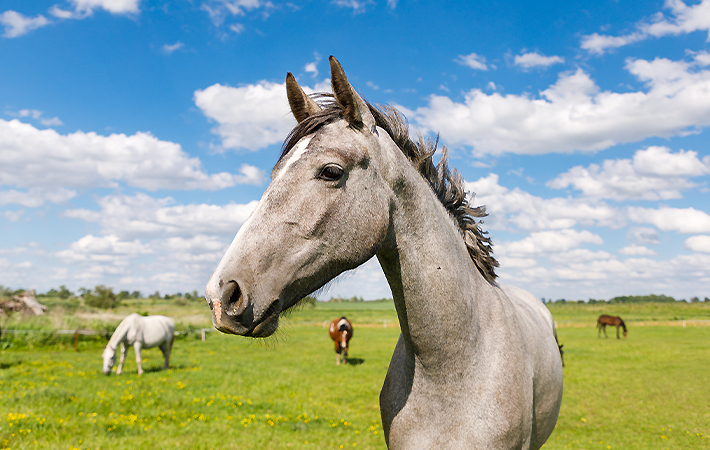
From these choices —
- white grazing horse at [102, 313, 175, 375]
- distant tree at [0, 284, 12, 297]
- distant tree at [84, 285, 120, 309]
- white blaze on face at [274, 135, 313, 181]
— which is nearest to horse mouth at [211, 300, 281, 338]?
white blaze on face at [274, 135, 313, 181]

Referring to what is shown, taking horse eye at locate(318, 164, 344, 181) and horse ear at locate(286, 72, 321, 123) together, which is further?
horse ear at locate(286, 72, 321, 123)

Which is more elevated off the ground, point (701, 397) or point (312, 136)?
point (312, 136)

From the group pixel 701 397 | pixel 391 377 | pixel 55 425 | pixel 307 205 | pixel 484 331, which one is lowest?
pixel 701 397

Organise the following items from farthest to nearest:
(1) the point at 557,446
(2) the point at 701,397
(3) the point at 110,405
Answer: (2) the point at 701,397
(3) the point at 110,405
(1) the point at 557,446

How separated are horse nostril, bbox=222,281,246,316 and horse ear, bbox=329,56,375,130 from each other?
3.07 ft

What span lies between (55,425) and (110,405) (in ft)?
5.65

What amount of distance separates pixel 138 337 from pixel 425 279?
15135mm

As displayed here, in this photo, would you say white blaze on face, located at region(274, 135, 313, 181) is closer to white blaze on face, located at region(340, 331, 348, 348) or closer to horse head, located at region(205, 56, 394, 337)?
horse head, located at region(205, 56, 394, 337)

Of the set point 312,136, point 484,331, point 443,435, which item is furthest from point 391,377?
point 312,136

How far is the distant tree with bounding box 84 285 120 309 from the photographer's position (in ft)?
166

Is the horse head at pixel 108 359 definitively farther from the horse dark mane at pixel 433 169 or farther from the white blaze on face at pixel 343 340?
the horse dark mane at pixel 433 169

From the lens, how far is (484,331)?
2.29m

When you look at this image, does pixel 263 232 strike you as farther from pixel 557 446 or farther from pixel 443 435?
pixel 557 446

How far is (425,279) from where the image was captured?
2025 mm
